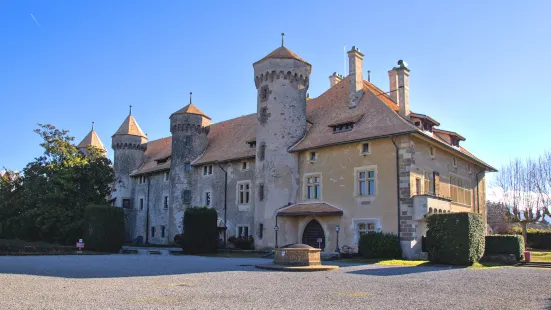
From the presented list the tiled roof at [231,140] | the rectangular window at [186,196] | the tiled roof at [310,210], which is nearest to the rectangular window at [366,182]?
the tiled roof at [310,210]

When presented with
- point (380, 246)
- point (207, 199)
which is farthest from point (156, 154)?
point (380, 246)

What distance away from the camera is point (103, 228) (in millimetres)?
35938

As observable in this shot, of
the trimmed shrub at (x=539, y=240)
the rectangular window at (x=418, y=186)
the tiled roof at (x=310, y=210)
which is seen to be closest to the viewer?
the rectangular window at (x=418, y=186)

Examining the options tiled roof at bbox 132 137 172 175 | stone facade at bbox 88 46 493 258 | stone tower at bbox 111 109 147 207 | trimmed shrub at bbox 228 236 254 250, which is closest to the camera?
stone facade at bbox 88 46 493 258

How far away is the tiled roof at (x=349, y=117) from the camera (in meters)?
→ 29.1

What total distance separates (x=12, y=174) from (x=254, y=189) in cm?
3404

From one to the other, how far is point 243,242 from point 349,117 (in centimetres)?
1123

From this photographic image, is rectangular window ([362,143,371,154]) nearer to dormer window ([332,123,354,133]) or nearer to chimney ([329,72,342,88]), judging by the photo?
dormer window ([332,123,354,133])

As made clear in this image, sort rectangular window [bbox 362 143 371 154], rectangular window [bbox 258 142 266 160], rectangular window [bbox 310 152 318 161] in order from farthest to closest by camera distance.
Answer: rectangular window [bbox 258 142 266 160] < rectangular window [bbox 310 152 318 161] < rectangular window [bbox 362 143 371 154]

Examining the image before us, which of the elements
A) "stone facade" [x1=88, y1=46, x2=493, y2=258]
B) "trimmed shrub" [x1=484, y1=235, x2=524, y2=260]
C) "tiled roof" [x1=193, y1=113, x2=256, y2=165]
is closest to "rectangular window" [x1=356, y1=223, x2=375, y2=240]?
"stone facade" [x1=88, y1=46, x2=493, y2=258]

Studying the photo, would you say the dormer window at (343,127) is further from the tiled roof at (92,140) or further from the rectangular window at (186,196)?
the tiled roof at (92,140)

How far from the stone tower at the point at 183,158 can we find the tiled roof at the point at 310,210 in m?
12.1

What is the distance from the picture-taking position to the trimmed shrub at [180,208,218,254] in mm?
33625

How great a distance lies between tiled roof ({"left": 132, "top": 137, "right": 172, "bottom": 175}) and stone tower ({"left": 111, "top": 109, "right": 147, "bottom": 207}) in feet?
3.62
